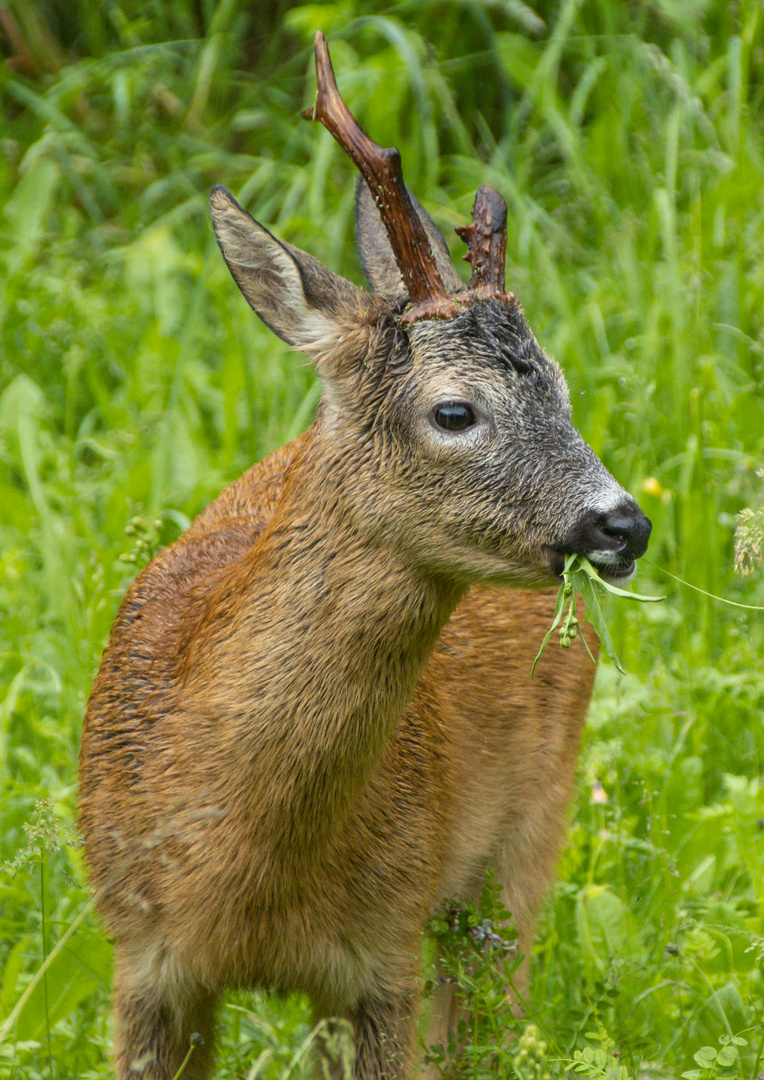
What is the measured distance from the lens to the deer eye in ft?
9.66

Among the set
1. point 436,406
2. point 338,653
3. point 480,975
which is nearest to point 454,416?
point 436,406

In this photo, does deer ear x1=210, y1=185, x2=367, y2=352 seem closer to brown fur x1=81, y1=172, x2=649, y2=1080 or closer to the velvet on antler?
brown fur x1=81, y1=172, x2=649, y2=1080

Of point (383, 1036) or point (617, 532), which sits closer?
point (617, 532)

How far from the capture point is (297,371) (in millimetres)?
5844

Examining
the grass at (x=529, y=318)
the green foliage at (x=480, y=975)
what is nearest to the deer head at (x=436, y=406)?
the green foliage at (x=480, y=975)

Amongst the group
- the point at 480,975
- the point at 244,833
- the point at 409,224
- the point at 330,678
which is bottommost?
the point at 480,975

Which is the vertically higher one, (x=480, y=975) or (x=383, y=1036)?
(x=480, y=975)

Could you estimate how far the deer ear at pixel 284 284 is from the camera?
3.07 meters

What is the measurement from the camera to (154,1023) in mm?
3342

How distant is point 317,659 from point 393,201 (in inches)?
35.3

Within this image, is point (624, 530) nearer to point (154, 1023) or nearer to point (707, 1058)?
point (707, 1058)

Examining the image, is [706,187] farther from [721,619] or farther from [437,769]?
[437,769]

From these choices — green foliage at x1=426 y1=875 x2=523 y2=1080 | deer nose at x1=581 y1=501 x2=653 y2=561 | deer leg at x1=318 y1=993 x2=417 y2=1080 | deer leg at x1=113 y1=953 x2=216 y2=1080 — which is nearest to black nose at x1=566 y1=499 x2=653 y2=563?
deer nose at x1=581 y1=501 x2=653 y2=561

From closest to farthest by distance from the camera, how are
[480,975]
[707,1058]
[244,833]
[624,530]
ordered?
[624,530] → [707,1058] → [244,833] → [480,975]
